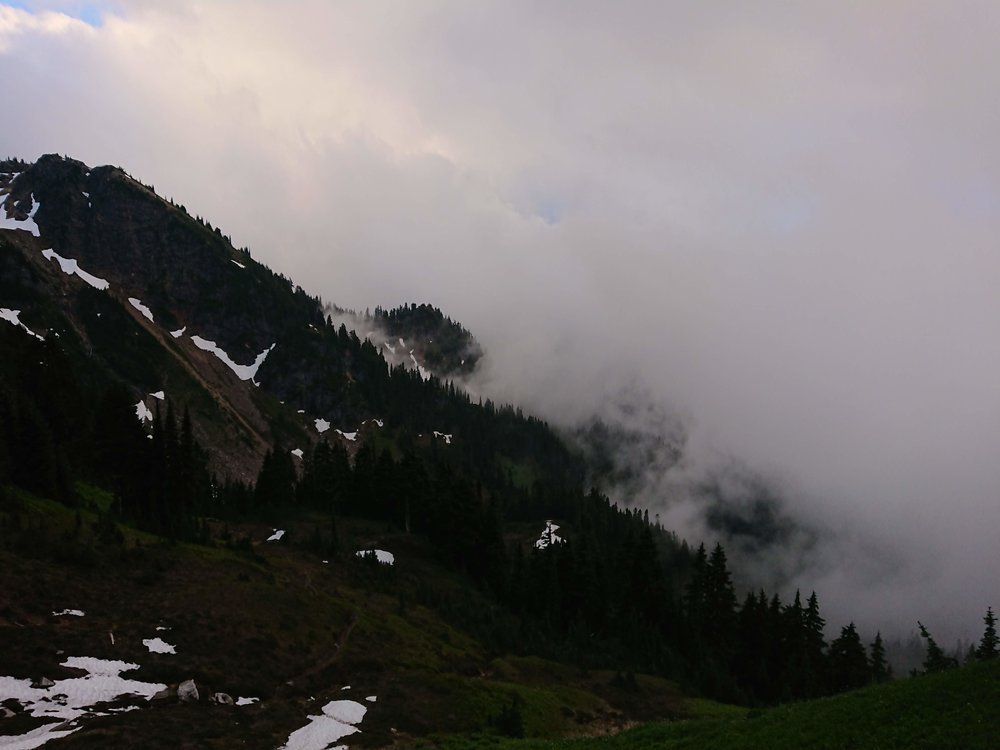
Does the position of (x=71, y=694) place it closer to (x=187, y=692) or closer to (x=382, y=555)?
(x=187, y=692)

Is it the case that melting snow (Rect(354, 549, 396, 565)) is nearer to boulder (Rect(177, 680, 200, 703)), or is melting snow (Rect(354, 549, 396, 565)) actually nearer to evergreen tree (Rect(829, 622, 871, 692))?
boulder (Rect(177, 680, 200, 703))

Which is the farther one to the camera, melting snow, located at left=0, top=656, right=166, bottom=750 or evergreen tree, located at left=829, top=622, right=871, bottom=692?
evergreen tree, located at left=829, top=622, right=871, bottom=692

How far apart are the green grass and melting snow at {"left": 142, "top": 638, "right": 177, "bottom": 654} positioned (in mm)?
23804

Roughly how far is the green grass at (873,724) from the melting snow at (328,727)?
12034mm

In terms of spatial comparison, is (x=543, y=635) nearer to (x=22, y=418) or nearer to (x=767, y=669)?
(x=767, y=669)

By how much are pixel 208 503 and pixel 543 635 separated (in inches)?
2570

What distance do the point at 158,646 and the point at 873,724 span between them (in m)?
38.1

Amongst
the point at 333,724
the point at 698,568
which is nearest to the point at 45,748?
the point at 333,724

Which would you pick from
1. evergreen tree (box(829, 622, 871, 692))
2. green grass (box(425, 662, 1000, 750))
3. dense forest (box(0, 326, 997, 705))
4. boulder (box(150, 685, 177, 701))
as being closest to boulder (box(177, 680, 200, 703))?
boulder (box(150, 685, 177, 701))

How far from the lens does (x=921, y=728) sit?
87.0 ft

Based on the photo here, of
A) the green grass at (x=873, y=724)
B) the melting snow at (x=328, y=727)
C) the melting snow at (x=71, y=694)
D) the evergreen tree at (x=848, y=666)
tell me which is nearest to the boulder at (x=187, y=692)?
the melting snow at (x=71, y=694)

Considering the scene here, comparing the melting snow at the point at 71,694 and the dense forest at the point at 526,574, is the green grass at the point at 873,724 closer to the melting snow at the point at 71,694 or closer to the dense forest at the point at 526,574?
the melting snow at the point at 71,694

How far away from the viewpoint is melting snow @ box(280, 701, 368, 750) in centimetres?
3472

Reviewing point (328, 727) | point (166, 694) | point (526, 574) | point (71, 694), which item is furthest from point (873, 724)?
point (526, 574)
